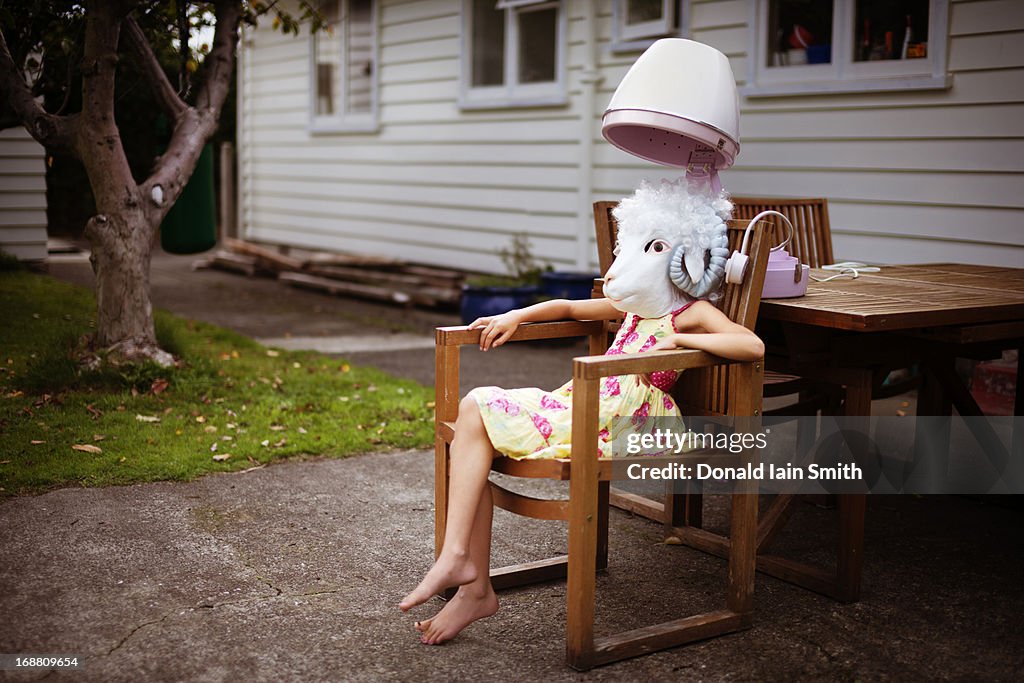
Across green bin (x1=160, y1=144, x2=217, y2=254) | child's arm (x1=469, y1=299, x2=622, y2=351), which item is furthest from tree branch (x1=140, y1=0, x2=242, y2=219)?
child's arm (x1=469, y1=299, x2=622, y2=351)

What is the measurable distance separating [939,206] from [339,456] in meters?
3.94

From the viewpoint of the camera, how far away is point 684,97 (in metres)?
3.19

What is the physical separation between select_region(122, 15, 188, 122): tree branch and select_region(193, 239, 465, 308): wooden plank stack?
13.0 ft

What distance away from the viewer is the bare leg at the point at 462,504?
2.96 m

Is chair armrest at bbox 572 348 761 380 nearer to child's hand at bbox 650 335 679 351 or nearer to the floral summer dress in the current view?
child's hand at bbox 650 335 679 351

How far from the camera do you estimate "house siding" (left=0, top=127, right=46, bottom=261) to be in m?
10.5

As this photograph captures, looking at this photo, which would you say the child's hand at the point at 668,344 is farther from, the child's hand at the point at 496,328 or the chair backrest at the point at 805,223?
the chair backrest at the point at 805,223

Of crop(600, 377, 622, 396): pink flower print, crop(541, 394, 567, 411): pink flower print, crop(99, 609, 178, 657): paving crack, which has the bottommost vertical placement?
crop(99, 609, 178, 657): paving crack

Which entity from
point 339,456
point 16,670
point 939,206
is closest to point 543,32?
point 939,206

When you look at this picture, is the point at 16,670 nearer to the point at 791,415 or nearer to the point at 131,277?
the point at 791,415

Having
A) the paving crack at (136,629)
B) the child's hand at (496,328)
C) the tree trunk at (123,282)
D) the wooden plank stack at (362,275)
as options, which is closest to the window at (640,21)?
the wooden plank stack at (362,275)

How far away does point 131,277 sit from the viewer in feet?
19.5

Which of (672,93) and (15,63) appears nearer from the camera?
(672,93)

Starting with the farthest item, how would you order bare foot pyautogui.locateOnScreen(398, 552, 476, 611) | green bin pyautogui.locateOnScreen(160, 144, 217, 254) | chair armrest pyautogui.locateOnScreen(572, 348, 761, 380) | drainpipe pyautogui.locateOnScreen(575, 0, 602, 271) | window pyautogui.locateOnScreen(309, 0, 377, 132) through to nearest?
window pyautogui.locateOnScreen(309, 0, 377, 132) → drainpipe pyautogui.locateOnScreen(575, 0, 602, 271) → green bin pyautogui.locateOnScreen(160, 144, 217, 254) → bare foot pyautogui.locateOnScreen(398, 552, 476, 611) → chair armrest pyautogui.locateOnScreen(572, 348, 761, 380)
